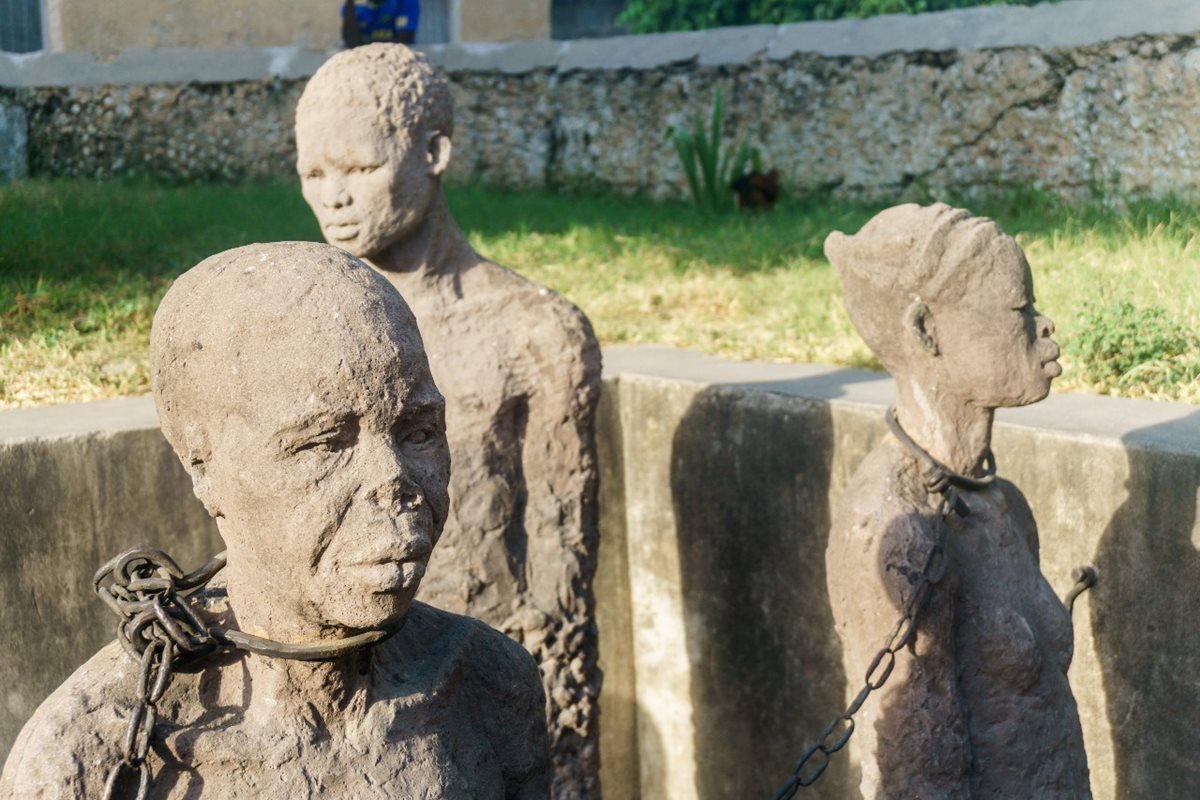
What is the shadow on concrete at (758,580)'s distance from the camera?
4.92 metres

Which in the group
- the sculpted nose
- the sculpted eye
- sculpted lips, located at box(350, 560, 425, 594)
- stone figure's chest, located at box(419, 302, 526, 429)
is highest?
the sculpted eye

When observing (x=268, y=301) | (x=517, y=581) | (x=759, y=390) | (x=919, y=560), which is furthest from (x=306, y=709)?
(x=759, y=390)

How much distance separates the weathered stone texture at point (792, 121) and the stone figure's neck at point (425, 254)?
5.00m

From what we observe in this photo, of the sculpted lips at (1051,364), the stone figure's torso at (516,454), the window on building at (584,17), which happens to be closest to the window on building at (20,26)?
the window on building at (584,17)

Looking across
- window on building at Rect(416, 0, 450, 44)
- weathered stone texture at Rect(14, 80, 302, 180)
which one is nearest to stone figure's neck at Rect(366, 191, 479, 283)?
weathered stone texture at Rect(14, 80, 302, 180)

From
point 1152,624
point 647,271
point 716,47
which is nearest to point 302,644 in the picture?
point 1152,624

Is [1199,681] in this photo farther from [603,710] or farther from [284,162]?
→ [284,162]

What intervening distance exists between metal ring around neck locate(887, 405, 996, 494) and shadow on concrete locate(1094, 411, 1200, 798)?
76 centimetres

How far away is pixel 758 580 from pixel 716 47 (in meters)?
6.20

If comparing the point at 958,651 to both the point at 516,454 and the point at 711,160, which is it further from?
the point at 711,160

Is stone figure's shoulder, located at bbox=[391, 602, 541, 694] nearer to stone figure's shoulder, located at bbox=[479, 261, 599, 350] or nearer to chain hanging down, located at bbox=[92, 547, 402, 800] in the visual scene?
chain hanging down, located at bbox=[92, 547, 402, 800]

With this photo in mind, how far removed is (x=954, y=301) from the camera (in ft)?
10.8

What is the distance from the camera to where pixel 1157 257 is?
20.8 ft

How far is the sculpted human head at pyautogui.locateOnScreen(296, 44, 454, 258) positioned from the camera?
13.7 feet
